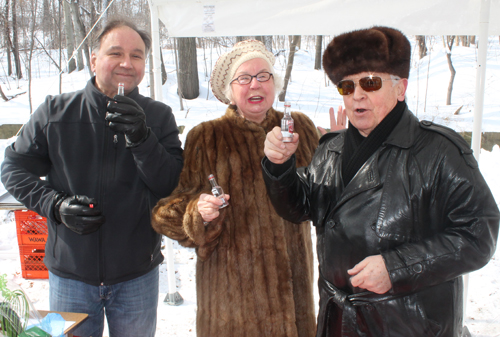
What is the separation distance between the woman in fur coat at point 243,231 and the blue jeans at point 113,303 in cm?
28

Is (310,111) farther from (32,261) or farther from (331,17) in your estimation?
(32,261)

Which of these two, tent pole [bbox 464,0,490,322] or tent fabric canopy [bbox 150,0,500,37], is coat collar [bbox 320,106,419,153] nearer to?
tent fabric canopy [bbox 150,0,500,37]

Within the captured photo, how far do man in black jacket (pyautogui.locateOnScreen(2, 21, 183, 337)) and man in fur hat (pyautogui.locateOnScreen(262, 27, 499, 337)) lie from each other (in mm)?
821

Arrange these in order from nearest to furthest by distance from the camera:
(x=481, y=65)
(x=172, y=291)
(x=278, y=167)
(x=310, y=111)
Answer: (x=278, y=167) → (x=481, y=65) → (x=172, y=291) → (x=310, y=111)

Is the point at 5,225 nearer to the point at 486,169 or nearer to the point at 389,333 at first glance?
the point at 389,333

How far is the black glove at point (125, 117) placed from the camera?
1.67 metres

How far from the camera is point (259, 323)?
196cm

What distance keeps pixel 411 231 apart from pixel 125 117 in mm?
1258

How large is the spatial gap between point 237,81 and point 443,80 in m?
12.2

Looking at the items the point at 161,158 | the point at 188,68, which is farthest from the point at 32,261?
the point at 188,68

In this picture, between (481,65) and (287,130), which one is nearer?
(287,130)

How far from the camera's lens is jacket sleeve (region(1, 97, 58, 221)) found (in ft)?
6.20

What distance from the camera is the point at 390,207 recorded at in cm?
131

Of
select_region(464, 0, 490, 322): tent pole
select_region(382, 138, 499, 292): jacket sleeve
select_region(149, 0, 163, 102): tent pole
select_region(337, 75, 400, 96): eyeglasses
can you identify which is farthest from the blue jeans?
select_region(464, 0, 490, 322): tent pole
